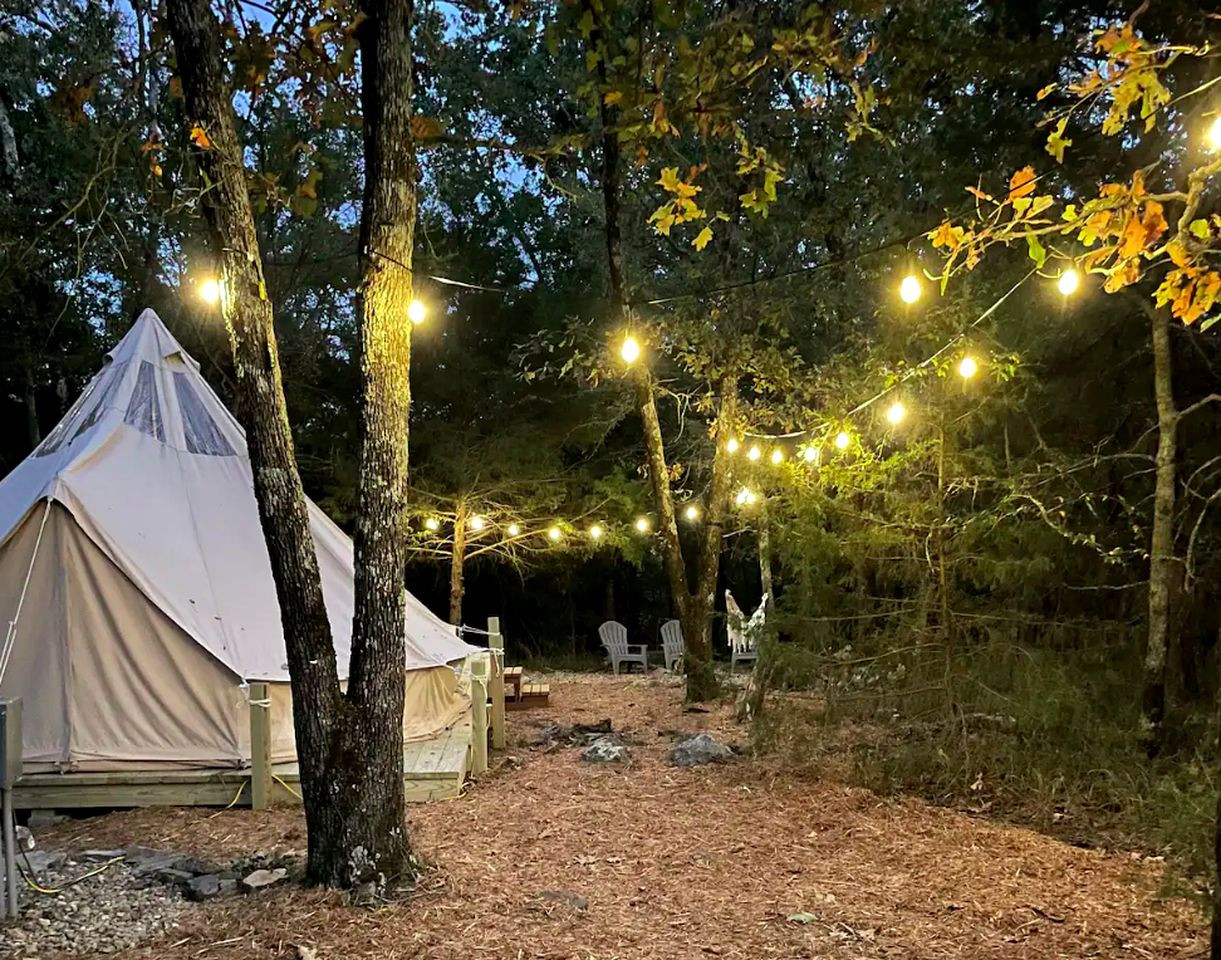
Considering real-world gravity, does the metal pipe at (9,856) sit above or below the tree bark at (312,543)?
below

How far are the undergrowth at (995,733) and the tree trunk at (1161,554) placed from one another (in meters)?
0.17

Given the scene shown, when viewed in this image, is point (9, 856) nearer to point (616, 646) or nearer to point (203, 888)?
point (203, 888)

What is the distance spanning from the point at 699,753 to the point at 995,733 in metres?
2.14

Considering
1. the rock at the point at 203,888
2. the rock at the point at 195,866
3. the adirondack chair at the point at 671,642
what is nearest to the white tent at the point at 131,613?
the rock at the point at 195,866

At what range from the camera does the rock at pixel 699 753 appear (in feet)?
21.2

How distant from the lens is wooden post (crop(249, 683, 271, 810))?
5277 millimetres

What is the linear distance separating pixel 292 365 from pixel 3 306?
143 inches

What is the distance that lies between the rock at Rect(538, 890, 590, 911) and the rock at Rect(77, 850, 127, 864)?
220 centimetres

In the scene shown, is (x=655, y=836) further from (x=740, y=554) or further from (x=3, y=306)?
(x=3, y=306)

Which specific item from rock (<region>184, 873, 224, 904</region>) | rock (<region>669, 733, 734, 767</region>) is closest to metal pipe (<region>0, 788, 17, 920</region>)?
rock (<region>184, 873, 224, 904</region>)

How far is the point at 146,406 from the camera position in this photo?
696cm

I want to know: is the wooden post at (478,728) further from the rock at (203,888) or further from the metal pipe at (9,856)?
the metal pipe at (9,856)

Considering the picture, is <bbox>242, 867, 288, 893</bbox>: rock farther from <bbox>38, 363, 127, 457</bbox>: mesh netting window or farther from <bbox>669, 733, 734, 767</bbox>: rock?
<bbox>38, 363, 127, 457</bbox>: mesh netting window

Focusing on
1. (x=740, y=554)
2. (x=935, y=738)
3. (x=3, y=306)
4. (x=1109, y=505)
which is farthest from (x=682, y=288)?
(x=3, y=306)
